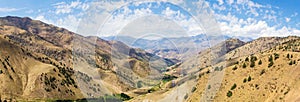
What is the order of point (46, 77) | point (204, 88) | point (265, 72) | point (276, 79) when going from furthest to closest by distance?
point (46, 77) < point (204, 88) < point (265, 72) < point (276, 79)

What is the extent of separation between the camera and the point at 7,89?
168 meters

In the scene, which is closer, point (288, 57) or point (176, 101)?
point (288, 57)

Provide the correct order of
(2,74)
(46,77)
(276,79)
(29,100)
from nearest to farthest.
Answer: (276,79)
(29,100)
(2,74)
(46,77)

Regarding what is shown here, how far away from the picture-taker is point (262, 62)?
230 feet

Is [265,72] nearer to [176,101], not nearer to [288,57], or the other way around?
[288,57]

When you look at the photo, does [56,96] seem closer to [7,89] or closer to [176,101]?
[7,89]

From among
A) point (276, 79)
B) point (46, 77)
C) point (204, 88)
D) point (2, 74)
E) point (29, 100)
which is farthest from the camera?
point (46, 77)

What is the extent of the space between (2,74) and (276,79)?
151986 millimetres

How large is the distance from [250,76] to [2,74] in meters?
146

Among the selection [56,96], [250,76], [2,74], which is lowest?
[56,96]

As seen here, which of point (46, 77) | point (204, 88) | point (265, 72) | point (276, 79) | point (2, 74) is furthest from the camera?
point (46, 77)

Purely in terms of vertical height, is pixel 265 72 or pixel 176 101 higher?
pixel 265 72

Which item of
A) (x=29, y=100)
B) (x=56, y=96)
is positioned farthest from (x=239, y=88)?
(x=56, y=96)

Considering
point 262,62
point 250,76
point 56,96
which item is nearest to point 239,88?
point 250,76
